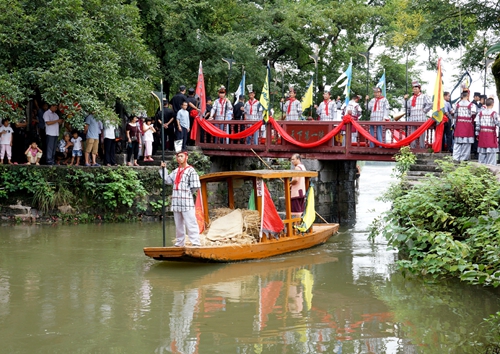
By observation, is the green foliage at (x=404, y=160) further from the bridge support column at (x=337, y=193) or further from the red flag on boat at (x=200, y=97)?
the red flag on boat at (x=200, y=97)

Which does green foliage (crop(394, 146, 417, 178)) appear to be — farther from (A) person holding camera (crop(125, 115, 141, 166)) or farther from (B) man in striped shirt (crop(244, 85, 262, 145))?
(A) person holding camera (crop(125, 115, 141, 166))

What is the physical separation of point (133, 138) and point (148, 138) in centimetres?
60

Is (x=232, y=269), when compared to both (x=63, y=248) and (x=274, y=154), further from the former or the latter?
(x=274, y=154)

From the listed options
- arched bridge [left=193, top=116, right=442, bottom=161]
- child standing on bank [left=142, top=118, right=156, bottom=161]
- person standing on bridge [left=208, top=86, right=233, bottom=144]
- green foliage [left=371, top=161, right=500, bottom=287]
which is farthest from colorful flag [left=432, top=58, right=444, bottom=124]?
child standing on bank [left=142, top=118, right=156, bottom=161]

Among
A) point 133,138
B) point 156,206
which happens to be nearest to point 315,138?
point 156,206

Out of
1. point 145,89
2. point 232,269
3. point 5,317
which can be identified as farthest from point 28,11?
point 5,317

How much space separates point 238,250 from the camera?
13.3m

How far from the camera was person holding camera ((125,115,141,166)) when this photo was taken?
20469 mm

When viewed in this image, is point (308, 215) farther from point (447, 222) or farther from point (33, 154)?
point (33, 154)

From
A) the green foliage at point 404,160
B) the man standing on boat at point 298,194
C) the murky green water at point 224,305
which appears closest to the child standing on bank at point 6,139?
the murky green water at point 224,305

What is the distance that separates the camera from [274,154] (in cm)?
2088

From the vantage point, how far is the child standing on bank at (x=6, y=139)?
18750mm

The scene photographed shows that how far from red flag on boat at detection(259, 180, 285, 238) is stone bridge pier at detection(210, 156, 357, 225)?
327 inches

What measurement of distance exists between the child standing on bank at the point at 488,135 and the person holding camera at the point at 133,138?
9.17 metres
